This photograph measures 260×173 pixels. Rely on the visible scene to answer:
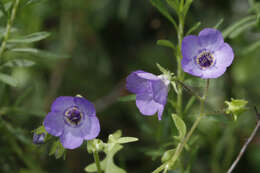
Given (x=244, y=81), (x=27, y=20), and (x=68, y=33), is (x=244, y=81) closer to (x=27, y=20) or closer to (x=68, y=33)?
(x=68, y=33)

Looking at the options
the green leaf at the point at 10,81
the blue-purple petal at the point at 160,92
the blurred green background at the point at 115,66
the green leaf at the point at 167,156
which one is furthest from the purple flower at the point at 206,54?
the blurred green background at the point at 115,66

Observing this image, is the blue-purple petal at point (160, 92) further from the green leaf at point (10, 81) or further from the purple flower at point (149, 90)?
the green leaf at point (10, 81)

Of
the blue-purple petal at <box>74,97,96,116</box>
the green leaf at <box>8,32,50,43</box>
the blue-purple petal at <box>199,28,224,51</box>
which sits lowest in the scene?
the blue-purple petal at <box>74,97,96,116</box>

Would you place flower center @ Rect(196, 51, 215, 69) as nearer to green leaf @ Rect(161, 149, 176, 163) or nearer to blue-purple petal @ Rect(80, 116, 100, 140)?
green leaf @ Rect(161, 149, 176, 163)

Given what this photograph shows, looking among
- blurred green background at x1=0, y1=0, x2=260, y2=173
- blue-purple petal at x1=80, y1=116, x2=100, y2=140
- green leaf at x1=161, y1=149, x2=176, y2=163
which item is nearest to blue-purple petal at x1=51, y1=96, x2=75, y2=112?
blue-purple petal at x1=80, y1=116, x2=100, y2=140

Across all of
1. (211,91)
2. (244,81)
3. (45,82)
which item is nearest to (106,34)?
(45,82)

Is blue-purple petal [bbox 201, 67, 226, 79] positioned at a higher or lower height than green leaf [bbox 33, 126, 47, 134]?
higher

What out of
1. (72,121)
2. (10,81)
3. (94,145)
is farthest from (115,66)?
(94,145)
